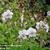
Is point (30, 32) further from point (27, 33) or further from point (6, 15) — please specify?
point (6, 15)

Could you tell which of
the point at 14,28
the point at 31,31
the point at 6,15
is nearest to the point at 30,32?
the point at 31,31

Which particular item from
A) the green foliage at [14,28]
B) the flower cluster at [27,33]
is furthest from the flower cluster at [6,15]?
the flower cluster at [27,33]

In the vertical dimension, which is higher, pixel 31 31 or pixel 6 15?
pixel 6 15

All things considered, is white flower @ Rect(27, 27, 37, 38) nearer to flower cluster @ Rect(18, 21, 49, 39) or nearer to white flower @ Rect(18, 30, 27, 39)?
flower cluster @ Rect(18, 21, 49, 39)

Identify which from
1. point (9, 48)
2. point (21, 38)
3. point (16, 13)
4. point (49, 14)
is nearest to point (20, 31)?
point (21, 38)

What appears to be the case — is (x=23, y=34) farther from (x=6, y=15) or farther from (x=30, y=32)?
(x=6, y=15)

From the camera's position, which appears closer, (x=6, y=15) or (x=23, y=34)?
(x=23, y=34)

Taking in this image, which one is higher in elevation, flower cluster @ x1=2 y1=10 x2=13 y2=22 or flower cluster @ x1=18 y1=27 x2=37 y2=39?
flower cluster @ x1=2 y1=10 x2=13 y2=22

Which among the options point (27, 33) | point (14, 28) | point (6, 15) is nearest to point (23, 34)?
point (27, 33)

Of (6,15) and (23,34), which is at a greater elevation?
(6,15)

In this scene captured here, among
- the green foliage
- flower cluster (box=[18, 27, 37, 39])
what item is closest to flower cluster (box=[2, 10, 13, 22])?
the green foliage

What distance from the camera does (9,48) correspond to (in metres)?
4.25

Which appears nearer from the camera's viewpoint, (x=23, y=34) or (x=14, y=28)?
(x=23, y=34)

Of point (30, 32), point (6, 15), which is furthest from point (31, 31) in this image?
point (6, 15)
